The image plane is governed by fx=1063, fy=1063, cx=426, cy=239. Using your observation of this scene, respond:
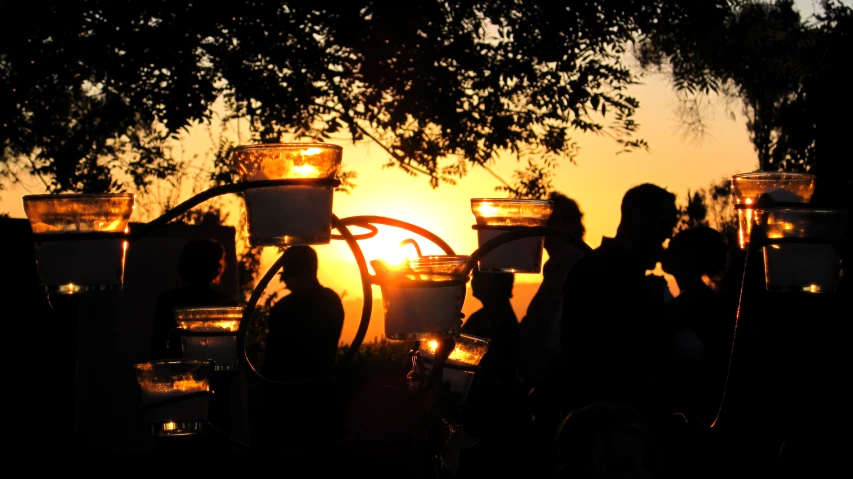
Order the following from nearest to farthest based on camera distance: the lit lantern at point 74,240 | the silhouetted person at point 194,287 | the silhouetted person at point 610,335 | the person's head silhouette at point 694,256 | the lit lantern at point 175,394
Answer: the lit lantern at point 74,240
the lit lantern at point 175,394
the silhouetted person at point 610,335
the person's head silhouette at point 694,256
the silhouetted person at point 194,287

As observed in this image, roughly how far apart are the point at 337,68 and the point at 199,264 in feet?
10.5

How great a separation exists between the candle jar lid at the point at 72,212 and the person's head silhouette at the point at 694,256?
296 centimetres

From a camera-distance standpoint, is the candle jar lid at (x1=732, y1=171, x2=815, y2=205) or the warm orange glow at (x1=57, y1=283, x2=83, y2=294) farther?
the candle jar lid at (x1=732, y1=171, x2=815, y2=205)

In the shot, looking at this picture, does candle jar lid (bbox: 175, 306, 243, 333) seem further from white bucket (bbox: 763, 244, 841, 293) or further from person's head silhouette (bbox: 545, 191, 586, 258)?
person's head silhouette (bbox: 545, 191, 586, 258)

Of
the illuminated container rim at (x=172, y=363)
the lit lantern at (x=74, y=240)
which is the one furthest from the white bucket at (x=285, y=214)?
the illuminated container rim at (x=172, y=363)

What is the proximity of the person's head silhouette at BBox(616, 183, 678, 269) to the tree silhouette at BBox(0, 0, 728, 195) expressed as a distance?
3768 mm

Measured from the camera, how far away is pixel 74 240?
211 centimetres

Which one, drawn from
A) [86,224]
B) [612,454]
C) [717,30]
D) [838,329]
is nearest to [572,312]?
[612,454]

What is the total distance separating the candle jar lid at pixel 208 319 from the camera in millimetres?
3076

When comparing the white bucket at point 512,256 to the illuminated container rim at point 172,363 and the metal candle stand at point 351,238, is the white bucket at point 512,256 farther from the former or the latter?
the illuminated container rim at point 172,363

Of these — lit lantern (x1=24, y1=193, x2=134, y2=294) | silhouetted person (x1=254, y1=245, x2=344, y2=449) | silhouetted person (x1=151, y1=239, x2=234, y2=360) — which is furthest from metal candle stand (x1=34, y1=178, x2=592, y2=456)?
silhouetted person (x1=151, y1=239, x2=234, y2=360)

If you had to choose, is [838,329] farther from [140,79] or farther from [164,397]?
[140,79]

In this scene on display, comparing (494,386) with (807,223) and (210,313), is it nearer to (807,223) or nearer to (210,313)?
(210,313)

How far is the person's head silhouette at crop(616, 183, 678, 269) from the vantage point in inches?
152
